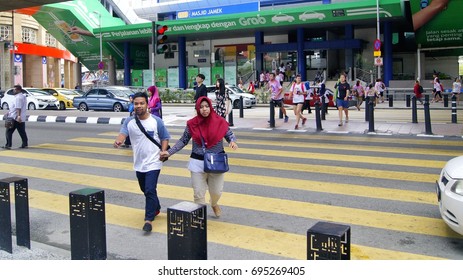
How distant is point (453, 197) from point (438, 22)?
27.9 metres

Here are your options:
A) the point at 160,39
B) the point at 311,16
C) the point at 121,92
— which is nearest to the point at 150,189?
the point at 160,39

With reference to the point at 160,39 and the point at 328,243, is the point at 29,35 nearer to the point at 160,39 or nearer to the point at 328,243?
the point at 160,39

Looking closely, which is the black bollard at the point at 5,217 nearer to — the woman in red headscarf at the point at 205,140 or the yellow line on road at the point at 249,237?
the yellow line on road at the point at 249,237

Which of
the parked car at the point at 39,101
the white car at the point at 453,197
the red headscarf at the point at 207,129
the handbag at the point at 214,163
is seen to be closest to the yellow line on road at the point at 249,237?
the white car at the point at 453,197

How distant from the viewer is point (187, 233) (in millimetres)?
3793

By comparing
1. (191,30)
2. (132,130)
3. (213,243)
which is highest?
(191,30)

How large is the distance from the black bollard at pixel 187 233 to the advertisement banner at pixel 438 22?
91.9 feet

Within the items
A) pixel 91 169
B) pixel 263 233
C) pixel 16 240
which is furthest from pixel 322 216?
pixel 91 169

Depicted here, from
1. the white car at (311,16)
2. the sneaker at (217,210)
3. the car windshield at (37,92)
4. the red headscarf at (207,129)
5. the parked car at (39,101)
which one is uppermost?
the white car at (311,16)

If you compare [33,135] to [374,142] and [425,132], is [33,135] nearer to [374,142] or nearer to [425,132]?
[374,142]

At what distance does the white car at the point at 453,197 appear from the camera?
193 inches

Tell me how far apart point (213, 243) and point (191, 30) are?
38.3 metres

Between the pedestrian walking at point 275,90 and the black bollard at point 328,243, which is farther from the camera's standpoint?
the pedestrian walking at point 275,90

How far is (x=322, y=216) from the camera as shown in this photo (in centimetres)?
637
